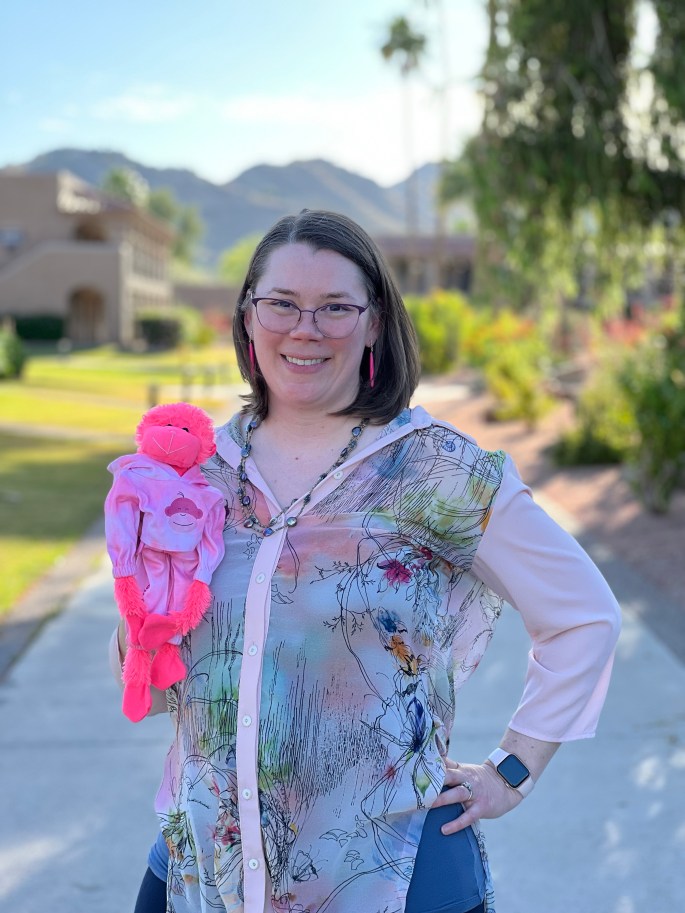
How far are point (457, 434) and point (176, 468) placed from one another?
524 mm

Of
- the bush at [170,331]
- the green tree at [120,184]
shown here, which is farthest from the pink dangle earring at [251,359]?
the green tree at [120,184]

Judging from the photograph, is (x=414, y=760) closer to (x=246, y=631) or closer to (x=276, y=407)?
(x=246, y=631)

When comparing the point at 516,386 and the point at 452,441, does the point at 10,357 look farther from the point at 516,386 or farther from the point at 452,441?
the point at 452,441

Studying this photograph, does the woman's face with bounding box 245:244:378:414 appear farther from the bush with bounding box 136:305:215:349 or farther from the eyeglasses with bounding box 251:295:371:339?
the bush with bounding box 136:305:215:349

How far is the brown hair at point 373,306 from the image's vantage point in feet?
6.57

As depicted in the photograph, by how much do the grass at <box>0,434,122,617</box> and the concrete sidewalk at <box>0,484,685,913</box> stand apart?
206cm

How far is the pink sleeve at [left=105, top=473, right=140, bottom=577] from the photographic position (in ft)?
6.10

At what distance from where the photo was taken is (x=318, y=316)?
78.7 inches

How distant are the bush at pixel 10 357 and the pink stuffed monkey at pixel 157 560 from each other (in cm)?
2566

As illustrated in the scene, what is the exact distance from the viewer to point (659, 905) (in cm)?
345

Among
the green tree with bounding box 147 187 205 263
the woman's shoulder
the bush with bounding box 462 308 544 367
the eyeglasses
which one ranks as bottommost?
the bush with bounding box 462 308 544 367

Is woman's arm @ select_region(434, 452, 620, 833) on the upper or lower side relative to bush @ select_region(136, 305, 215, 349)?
upper

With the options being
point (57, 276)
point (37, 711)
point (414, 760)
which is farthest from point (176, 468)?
point (57, 276)

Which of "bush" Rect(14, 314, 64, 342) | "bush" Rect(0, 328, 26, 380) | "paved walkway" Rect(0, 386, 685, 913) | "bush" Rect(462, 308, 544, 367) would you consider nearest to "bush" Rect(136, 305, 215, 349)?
"bush" Rect(14, 314, 64, 342)
